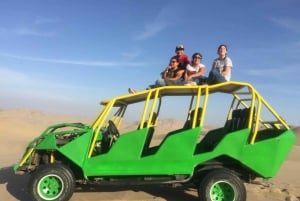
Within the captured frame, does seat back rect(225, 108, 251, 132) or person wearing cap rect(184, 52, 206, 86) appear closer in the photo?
seat back rect(225, 108, 251, 132)

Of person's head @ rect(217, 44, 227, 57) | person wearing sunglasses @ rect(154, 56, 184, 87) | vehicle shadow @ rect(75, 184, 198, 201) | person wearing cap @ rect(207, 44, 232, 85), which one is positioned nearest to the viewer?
person wearing cap @ rect(207, 44, 232, 85)

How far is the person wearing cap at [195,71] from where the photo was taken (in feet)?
31.5

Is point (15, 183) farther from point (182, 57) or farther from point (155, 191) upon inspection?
point (182, 57)

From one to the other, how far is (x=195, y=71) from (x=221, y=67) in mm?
568

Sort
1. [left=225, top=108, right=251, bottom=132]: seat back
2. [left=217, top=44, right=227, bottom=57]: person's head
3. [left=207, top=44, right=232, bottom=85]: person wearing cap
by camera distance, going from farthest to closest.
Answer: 1. [left=217, top=44, right=227, bottom=57]: person's head
2. [left=207, top=44, right=232, bottom=85]: person wearing cap
3. [left=225, top=108, right=251, bottom=132]: seat back

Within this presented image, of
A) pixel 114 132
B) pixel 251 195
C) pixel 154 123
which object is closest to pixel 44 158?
pixel 114 132

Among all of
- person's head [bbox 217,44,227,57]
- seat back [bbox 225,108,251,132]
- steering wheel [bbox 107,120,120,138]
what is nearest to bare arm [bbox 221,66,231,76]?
person's head [bbox 217,44,227,57]

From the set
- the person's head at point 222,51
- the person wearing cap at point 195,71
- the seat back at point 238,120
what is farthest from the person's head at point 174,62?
the seat back at point 238,120

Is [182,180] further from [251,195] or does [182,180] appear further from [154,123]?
[251,195]

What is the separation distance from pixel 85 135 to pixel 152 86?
1.65 meters

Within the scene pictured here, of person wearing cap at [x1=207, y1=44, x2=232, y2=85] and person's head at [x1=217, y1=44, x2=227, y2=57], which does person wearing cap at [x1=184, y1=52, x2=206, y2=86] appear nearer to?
person wearing cap at [x1=207, y1=44, x2=232, y2=85]

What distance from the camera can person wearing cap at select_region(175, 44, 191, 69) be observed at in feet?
33.0

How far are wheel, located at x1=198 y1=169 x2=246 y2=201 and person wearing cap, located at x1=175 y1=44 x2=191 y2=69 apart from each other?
2513 mm

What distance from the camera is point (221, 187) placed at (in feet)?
28.2
